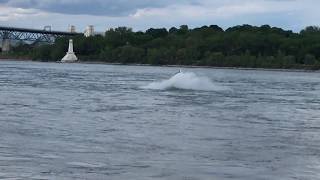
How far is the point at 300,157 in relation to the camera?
77.7 ft

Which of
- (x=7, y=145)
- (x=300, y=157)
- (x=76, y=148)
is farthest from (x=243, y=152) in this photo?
→ (x=7, y=145)

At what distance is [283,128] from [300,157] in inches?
389

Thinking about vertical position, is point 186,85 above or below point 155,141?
below

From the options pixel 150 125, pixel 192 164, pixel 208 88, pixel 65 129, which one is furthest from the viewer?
pixel 208 88

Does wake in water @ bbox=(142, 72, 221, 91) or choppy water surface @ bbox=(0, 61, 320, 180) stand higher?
choppy water surface @ bbox=(0, 61, 320, 180)

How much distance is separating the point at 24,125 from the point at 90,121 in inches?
147

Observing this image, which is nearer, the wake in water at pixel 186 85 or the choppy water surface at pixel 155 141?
the choppy water surface at pixel 155 141

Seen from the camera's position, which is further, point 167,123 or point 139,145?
point 167,123

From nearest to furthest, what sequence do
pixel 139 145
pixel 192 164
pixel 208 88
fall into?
pixel 192 164, pixel 139 145, pixel 208 88

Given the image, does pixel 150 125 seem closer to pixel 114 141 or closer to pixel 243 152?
pixel 114 141

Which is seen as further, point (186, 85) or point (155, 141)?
point (186, 85)

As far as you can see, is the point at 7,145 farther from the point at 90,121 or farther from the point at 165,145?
the point at 90,121

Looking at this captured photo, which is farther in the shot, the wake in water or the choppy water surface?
the wake in water

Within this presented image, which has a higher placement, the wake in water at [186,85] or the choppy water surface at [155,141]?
the choppy water surface at [155,141]
